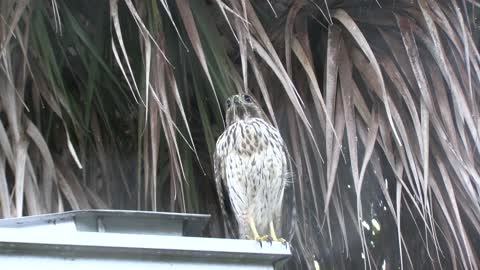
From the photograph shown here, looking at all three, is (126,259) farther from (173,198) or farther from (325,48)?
(325,48)

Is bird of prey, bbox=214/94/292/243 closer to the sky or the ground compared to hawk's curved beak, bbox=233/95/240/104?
closer to the ground

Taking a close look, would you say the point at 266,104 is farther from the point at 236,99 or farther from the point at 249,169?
the point at 249,169

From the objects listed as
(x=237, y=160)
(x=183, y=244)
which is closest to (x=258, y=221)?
(x=237, y=160)

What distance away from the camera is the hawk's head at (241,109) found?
3.79 m

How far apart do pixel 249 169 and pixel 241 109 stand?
276 millimetres

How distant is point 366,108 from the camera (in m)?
3.65

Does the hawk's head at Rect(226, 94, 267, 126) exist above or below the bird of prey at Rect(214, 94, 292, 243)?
above

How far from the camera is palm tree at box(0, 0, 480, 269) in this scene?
11.1 ft

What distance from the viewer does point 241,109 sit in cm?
387

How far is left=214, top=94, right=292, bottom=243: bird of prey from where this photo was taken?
3.83 metres

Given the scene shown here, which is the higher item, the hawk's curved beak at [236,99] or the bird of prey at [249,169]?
the hawk's curved beak at [236,99]

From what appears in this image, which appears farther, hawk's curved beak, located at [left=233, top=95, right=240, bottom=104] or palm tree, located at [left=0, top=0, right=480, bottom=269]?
hawk's curved beak, located at [left=233, top=95, right=240, bottom=104]

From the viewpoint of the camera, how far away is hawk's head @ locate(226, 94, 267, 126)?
3789 millimetres

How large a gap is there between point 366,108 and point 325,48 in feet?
1.48
